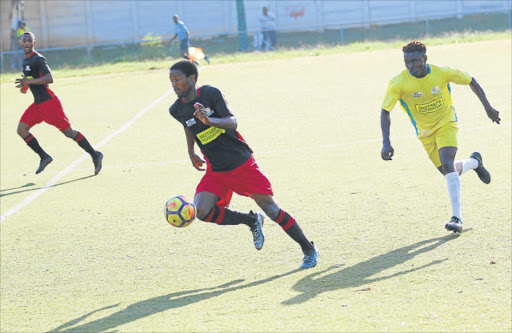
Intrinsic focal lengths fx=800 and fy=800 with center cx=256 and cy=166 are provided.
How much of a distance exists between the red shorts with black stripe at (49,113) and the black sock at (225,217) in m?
5.90

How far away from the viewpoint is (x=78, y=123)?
1872cm

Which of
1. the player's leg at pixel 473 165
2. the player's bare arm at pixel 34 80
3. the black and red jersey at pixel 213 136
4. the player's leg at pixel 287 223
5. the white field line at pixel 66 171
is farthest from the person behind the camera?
the player's bare arm at pixel 34 80

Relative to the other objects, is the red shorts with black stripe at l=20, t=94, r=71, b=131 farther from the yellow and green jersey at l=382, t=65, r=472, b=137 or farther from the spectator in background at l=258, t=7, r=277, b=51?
the spectator in background at l=258, t=7, r=277, b=51

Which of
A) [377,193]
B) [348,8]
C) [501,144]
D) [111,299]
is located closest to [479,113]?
[501,144]

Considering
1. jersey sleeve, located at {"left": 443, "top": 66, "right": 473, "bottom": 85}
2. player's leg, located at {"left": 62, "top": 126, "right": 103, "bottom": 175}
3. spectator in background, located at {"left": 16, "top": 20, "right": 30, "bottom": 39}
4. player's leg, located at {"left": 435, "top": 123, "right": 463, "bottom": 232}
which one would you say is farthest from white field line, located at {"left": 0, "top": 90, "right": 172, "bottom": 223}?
jersey sleeve, located at {"left": 443, "top": 66, "right": 473, "bottom": 85}

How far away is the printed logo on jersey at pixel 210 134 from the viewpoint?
6.97 metres

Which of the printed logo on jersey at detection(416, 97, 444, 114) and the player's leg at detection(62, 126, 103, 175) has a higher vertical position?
the printed logo on jersey at detection(416, 97, 444, 114)

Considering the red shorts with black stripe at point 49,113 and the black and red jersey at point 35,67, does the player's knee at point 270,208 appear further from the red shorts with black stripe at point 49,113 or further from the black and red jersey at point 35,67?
the red shorts with black stripe at point 49,113

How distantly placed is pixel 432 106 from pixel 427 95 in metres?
0.17

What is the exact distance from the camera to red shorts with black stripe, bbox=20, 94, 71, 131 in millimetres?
12406

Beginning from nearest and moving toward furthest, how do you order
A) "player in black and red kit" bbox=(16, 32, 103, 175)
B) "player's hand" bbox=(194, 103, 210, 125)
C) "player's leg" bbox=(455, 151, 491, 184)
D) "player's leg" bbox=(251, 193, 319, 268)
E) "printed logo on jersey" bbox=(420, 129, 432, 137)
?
"player's hand" bbox=(194, 103, 210, 125)
"player's leg" bbox=(251, 193, 319, 268)
"printed logo on jersey" bbox=(420, 129, 432, 137)
"player's leg" bbox=(455, 151, 491, 184)
"player in black and red kit" bbox=(16, 32, 103, 175)

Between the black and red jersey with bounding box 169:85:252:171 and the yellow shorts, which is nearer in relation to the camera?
the black and red jersey with bounding box 169:85:252:171

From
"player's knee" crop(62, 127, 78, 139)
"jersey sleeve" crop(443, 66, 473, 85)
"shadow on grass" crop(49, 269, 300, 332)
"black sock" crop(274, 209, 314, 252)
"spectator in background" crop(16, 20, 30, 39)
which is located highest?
"spectator in background" crop(16, 20, 30, 39)

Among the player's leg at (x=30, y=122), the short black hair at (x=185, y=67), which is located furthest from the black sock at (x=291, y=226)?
the player's leg at (x=30, y=122)
